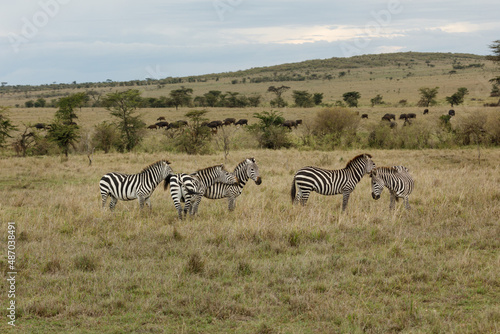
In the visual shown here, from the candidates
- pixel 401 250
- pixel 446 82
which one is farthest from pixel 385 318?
pixel 446 82

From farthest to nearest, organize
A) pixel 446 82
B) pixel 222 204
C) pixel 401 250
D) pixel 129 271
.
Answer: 1. pixel 446 82
2. pixel 222 204
3. pixel 401 250
4. pixel 129 271

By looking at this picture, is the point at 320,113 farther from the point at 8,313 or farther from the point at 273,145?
the point at 8,313

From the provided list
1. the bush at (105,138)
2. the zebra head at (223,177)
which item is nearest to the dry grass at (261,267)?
the zebra head at (223,177)

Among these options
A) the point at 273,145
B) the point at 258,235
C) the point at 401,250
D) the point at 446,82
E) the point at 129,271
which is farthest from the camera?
the point at 446,82

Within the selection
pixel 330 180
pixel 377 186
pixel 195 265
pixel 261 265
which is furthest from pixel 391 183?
pixel 195 265

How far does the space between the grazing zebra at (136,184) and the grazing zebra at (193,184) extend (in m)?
0.40

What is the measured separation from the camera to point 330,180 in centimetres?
958

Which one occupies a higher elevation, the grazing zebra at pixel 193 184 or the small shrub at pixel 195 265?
the grazing zebra at pixel 193 184

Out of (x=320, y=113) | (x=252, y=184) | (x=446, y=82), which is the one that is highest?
(x=446, y=82)

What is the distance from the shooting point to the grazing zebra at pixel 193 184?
8781 millimetres

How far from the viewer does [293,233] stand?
7.41 meters

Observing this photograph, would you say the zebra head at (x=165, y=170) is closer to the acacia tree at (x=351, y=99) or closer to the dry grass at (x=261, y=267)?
the dry grass at (x=261, y=267)

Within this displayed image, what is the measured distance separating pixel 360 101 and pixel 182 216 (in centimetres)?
5186

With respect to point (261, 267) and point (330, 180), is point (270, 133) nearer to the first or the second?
point (330, 180)
